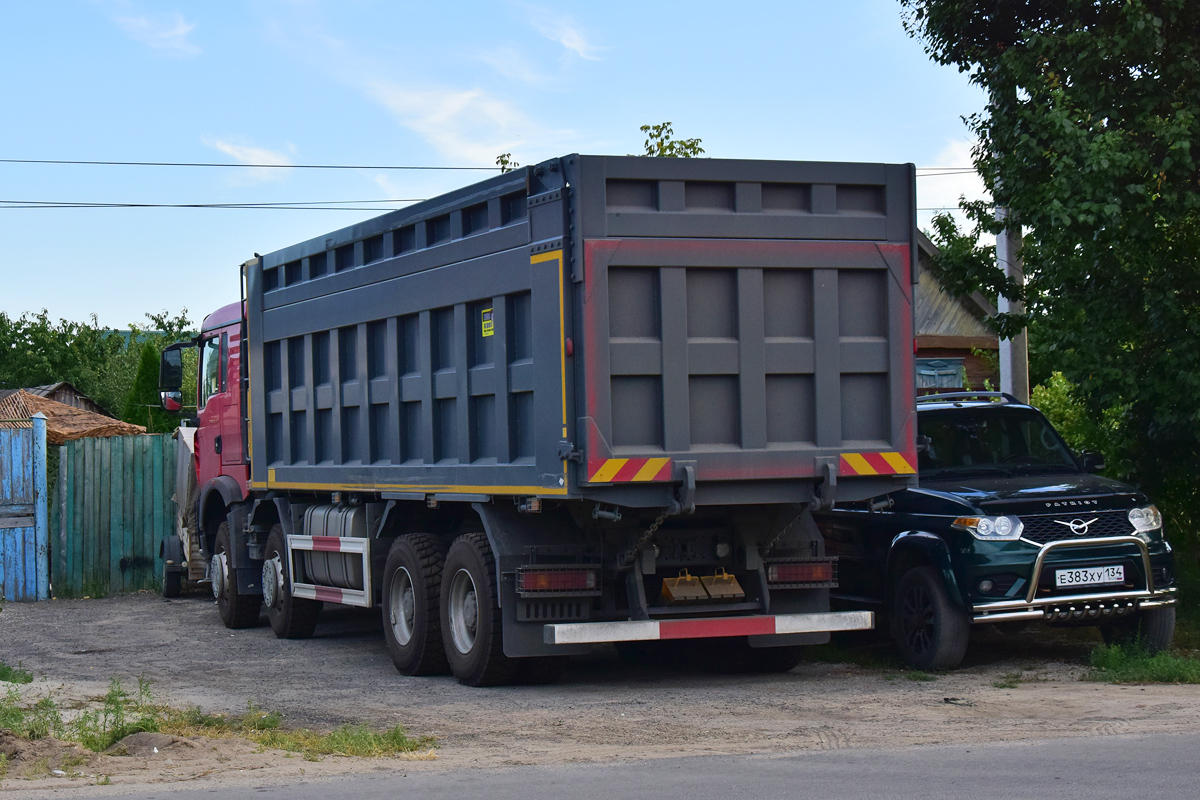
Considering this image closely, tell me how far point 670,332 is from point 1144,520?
12.5ft

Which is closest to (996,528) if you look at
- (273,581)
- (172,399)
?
(273,581)

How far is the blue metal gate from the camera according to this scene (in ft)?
59.2

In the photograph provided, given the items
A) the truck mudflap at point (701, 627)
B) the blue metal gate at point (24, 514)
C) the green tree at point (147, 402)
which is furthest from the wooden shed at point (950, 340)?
the green tree at point (147, 402)

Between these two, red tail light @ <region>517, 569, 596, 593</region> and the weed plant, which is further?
red tail light @ <region>517, 569, 596, 593</region>

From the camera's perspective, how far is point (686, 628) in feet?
31.0

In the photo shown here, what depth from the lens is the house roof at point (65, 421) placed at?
28.1 meters

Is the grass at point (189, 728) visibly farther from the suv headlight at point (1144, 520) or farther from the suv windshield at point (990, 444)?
the suv headlight at point (1144, 520)

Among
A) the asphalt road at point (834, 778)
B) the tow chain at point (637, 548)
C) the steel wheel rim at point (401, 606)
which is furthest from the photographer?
the steel wheel rim at point (401, 606)

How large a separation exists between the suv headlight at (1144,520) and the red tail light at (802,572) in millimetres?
2145

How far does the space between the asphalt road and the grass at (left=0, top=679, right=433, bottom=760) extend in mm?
708

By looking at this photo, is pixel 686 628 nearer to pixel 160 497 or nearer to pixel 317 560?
pixel 317 560

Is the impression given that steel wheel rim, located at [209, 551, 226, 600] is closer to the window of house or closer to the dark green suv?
the dark green suv

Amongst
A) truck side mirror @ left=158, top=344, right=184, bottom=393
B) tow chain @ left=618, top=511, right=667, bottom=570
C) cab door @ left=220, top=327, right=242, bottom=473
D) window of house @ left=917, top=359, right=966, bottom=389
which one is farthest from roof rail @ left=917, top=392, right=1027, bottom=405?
window of house @ left=917, top=359, right=966, bottom=389

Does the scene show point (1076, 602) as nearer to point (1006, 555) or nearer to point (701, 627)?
point (1006, 555)
